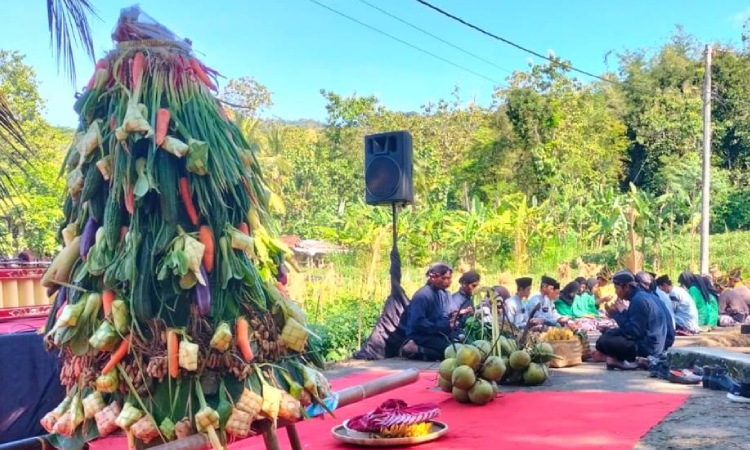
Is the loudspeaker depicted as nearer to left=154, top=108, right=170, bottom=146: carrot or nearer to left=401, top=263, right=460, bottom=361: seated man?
left=401, top=263, right=460, bottom=361: seated man

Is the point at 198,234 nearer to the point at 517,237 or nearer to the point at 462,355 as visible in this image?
the point at 462,355

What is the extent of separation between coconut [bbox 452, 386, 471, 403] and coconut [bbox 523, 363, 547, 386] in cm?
99

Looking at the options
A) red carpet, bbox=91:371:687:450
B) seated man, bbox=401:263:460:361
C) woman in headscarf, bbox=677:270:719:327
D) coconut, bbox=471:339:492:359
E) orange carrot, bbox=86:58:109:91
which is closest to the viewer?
orange carrot, bbox=86:58:109:91

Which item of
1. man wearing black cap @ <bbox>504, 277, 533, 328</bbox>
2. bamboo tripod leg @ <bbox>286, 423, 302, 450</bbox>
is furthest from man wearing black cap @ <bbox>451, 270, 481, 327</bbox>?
bamboo tripod leg @ <bbox>286, 423, 302, 450</bbox>

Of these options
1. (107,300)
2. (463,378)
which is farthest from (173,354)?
(463,378)

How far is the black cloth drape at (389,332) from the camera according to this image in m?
9.98

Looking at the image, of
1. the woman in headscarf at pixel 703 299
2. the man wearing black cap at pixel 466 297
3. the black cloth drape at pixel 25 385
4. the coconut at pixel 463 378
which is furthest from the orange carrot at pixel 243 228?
the woman in headscarf at pixel 703 299

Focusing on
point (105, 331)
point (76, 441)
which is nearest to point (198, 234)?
point (105, 331)

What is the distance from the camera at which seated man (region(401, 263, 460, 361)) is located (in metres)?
9.21

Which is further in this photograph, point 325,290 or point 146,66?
point 325,290

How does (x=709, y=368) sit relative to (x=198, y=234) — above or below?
below

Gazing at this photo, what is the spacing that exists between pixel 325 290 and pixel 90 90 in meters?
10.4

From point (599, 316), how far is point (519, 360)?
6373mm

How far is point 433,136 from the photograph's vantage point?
30.1 m
